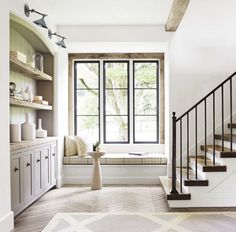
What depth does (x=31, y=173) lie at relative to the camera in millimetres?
3828

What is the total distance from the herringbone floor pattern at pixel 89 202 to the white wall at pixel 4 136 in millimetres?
238

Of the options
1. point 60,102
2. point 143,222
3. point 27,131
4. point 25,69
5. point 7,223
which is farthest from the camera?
point 60,102

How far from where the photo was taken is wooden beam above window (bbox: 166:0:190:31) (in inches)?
161

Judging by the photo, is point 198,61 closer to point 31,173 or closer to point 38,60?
point 38,60

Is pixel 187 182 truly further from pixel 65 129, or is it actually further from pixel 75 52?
pixel 75 52

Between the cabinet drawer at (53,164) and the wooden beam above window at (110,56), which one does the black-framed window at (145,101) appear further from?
the cabinet drawer at (53,164)

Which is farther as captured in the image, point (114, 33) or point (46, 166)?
point (114, 33)

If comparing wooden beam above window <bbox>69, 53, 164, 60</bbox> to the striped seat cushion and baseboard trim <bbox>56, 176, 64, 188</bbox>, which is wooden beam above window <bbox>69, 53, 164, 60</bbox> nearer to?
the striped seat cushion

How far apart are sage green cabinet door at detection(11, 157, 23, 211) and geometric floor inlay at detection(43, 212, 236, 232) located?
0.45 metres

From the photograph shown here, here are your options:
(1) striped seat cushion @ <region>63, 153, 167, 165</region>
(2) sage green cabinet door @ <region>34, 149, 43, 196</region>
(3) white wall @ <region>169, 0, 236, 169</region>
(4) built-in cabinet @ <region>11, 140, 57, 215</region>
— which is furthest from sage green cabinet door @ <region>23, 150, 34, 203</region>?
(3) white wall @ <region>169, 0, 236, 169</region>

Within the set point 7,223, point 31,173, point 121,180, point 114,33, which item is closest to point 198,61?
point 114,33

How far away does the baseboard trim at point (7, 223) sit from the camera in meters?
2.90

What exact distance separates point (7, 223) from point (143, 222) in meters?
1.45

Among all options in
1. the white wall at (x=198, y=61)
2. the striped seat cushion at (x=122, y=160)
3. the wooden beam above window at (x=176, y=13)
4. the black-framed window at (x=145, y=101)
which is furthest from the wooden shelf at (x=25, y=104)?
the wooden beam above window at (x=176, y=13)
